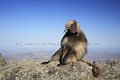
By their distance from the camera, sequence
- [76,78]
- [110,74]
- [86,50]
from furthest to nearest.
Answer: [86,50], [110,74], [76,78]

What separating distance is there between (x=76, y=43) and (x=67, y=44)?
77 centimetres

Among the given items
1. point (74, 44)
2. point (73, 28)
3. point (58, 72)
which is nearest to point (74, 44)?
point (74, 44)

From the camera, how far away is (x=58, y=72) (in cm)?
1286

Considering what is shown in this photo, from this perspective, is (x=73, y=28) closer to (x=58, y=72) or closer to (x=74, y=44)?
(x=74, y=44)

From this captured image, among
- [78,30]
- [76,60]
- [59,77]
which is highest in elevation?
[78,30]

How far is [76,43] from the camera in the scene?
13734 millimetres

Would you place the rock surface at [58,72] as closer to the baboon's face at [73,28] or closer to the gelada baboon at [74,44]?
the gelada baboon at [74,44]

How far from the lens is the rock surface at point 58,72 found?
1245 cm

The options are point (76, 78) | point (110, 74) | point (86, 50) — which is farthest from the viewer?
point (86, 50)

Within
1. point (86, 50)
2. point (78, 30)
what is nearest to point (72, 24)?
point (78, 30)

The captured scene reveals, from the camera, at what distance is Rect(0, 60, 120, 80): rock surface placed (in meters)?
12.5

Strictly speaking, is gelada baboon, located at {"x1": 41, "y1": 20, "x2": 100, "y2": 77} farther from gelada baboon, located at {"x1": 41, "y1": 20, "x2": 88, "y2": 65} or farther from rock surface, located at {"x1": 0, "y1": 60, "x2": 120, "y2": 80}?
rock surface, located at {"x1": 0, "y1": 60, "x2": 120, "y2": 80}

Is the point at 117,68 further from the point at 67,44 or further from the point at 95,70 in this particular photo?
the point at 67,44

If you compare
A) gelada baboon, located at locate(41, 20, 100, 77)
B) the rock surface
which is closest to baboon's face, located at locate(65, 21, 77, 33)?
gelada baboon, located at locate(41, 20, 100, 77)
